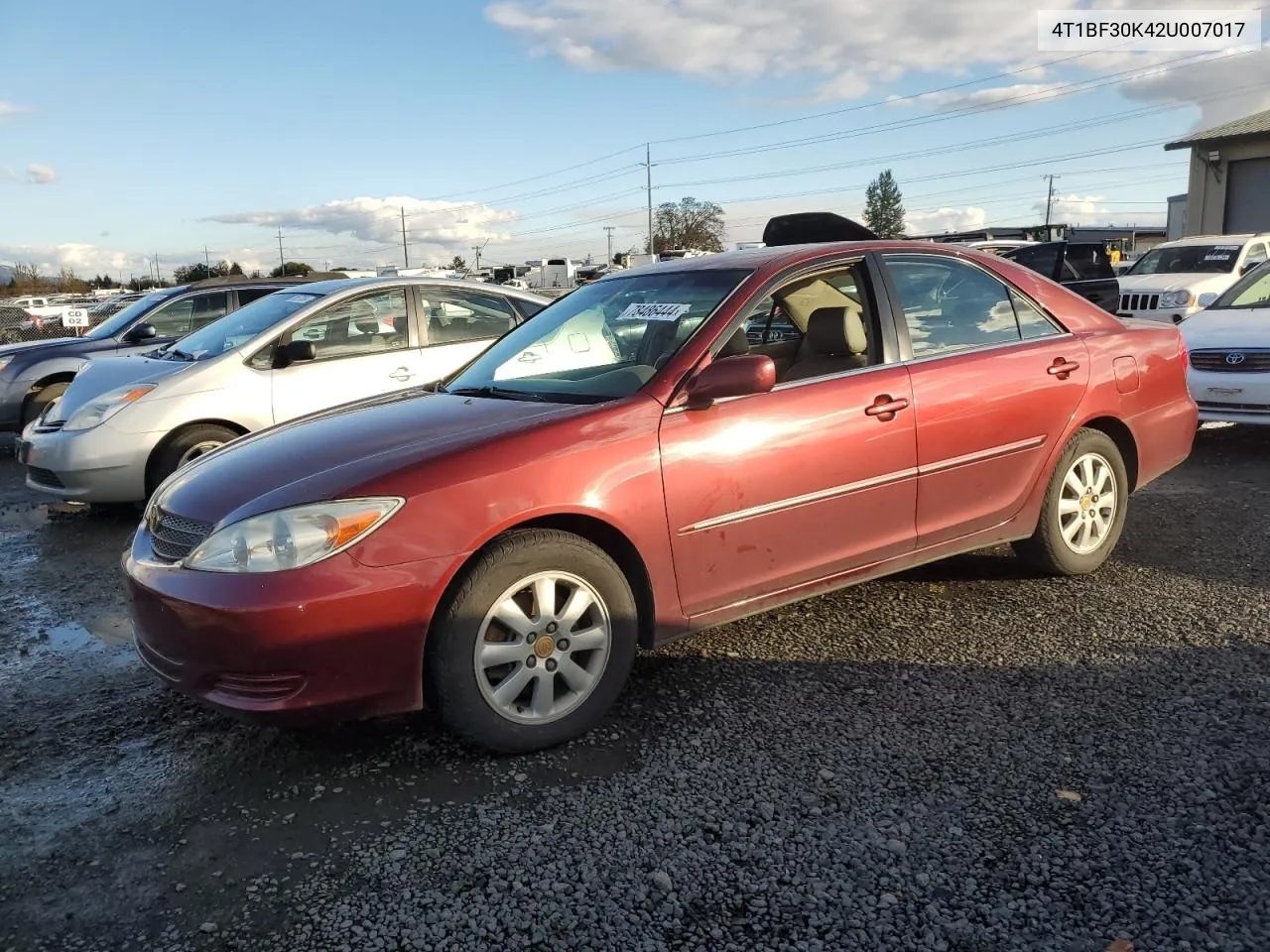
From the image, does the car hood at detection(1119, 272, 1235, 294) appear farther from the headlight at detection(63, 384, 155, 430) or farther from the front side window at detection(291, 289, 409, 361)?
the headlight at detection(63, 384, 155, 430)

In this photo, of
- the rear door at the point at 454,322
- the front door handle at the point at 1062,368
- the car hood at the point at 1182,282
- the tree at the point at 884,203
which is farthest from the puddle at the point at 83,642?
the tree at the point at 884,203

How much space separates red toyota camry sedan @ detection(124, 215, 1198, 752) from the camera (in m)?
2.93

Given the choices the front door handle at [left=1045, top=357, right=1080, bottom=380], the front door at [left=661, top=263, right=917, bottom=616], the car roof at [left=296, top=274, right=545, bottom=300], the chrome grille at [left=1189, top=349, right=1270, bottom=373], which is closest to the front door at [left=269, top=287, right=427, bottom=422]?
the car roof at [left=296, top=274, right=545, bottom=300]

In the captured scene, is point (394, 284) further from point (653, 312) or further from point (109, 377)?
point (653, 312)

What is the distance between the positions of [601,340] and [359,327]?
11.6ft

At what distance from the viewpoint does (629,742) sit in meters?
3.27

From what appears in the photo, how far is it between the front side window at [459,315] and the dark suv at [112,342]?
10.6ft

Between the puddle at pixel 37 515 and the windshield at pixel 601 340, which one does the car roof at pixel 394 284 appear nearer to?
the puddle at pixel 37 515

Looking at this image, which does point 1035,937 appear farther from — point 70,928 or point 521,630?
point 70,928

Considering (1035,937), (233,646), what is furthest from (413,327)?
(1035,937)

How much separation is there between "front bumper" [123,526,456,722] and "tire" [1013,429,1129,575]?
2.92 meters

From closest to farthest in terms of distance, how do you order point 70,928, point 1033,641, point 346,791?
point 70,928
point 346,791
point 1033,641

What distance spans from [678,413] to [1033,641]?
1791mm

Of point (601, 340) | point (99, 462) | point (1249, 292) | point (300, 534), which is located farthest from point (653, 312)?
point (1249, 292)
